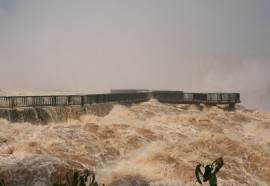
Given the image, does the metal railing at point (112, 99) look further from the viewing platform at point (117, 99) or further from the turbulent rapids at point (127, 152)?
the turbulent rapids at point (127, 152)

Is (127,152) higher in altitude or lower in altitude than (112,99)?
lower

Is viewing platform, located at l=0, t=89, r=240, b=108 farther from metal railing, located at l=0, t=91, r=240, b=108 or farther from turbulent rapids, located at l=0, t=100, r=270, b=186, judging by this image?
turbulent rapids, located at l=0, t=100, r=270, b=186

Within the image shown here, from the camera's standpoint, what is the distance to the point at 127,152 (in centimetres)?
2170

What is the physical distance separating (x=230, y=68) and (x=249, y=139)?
96.0 metres

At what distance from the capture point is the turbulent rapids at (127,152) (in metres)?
17.2

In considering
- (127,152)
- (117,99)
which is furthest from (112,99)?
(127,152)

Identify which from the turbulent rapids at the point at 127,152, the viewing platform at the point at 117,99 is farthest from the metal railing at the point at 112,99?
the turbulent rapids at the point at 127,152

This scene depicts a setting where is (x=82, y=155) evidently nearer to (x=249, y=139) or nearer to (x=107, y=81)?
(x=249, y=139)

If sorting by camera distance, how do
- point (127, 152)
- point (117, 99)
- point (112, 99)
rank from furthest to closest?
point (117, 99), point (112, 99), point (127, 152)

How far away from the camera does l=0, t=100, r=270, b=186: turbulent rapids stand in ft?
56.3

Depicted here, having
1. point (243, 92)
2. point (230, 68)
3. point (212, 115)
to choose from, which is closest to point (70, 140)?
point (212, 115)

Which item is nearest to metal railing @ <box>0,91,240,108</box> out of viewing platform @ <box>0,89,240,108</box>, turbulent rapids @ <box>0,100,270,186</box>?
viewing platform @ <box>0,89,240,108</box>

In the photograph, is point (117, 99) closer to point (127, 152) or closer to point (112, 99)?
point (112, 99)

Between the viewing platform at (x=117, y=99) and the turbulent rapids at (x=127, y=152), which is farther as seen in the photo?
the viewing platform at (x=117, y=99)
